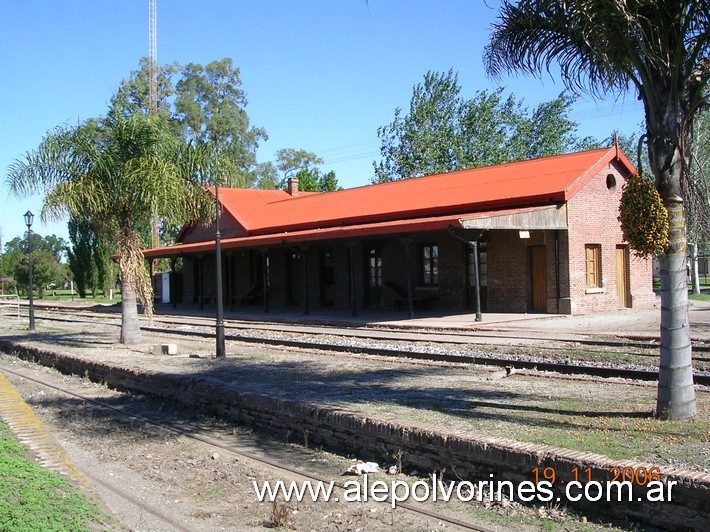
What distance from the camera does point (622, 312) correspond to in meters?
23.0

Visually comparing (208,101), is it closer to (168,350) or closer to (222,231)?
(222,231)

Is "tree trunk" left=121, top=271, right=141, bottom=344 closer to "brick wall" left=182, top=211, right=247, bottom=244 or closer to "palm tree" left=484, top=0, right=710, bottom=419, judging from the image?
"palm tree" left=484, top=0, right=710, bottom=419

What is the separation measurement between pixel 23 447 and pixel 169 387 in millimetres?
3697

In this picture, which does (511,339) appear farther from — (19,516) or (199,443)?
(19,516)

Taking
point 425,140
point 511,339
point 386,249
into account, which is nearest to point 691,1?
point 511,339

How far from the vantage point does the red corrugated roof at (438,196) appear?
22625 mm

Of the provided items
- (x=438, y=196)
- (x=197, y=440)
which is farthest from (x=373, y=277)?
(x=197, y=440)

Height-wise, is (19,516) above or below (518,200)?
below

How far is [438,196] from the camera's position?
26500mm

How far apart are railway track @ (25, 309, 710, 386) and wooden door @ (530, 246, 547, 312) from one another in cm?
540

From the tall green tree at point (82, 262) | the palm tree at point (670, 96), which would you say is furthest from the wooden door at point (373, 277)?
the tall green tree at point (82, 262)

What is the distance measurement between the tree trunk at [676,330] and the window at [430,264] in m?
18.5

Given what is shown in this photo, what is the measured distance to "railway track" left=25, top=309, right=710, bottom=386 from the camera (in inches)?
407

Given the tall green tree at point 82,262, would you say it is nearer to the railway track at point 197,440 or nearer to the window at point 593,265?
the window at point 593,265
